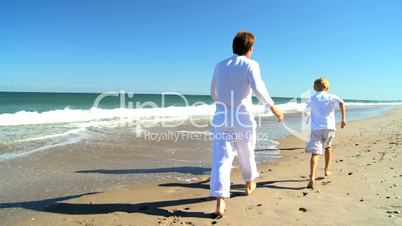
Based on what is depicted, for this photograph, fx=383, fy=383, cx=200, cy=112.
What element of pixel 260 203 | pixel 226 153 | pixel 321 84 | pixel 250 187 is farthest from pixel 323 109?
pixel 226 153

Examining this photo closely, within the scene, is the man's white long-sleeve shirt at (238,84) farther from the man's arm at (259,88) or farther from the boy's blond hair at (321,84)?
the boy's blond hair at (321,84)

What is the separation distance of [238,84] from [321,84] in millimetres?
2321

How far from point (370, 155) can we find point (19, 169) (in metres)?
6.51

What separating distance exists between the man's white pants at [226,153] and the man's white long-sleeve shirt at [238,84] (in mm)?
257

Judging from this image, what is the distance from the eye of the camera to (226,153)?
4.01 m

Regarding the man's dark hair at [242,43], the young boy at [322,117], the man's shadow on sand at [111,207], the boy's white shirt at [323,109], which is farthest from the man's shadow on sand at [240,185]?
the man's dark hair at [242,43]

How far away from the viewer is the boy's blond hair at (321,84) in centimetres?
580

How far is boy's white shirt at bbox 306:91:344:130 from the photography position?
5.68m

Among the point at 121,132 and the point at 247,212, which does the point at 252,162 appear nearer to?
the point at 247,212

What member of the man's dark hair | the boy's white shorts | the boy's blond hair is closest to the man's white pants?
the man's dark hair

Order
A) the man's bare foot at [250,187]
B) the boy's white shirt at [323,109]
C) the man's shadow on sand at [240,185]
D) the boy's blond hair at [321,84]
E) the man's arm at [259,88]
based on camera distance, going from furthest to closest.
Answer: the boy's blond hair at [321,84], the boy's white shirt at [323,109], the man's shadow on sand at [240,185], the man's bare foot at [250,187], the man's arm at [259,88]

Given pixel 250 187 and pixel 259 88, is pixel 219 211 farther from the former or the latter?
pixel 259 88

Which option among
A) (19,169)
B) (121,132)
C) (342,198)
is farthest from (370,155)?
(121,132)

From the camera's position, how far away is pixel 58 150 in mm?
8500
